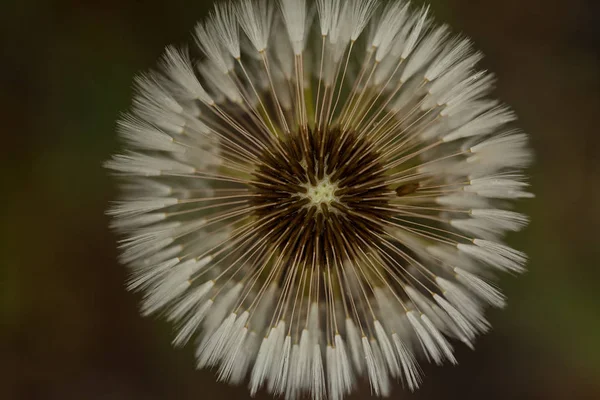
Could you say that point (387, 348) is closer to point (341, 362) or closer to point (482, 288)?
point (341, 362)

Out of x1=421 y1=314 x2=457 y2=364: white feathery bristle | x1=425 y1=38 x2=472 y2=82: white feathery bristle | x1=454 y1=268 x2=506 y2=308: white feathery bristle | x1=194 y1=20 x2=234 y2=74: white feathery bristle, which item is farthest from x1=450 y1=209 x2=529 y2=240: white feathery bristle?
x1=194 y1=20 x2=234 y2=74: white feathery bristle

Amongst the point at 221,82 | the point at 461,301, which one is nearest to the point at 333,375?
the point at 461,301

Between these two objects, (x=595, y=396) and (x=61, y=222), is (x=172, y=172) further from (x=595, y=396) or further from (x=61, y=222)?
(x=595, y=396)

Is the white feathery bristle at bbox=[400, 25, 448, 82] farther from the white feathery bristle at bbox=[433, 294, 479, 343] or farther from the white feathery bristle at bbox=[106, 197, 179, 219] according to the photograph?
the white feathery bristle at bbox=[106, 197, 179, 219]

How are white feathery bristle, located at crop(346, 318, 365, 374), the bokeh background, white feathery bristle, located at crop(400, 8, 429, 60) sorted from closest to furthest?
white feathery bristle, located at crop(400, 8, 429, 60), white feathery bristle, located at crop(346, 318, 365, 374), the bokeh background

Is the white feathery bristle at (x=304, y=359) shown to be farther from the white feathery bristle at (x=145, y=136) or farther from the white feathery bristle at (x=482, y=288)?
the white feathery bristle at (x=145, y=136)

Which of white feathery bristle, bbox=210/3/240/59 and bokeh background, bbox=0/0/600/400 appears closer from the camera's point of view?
white feathery bristle, bbox=210/3/240/59

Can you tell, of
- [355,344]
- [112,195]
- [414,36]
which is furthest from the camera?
[112,195]
